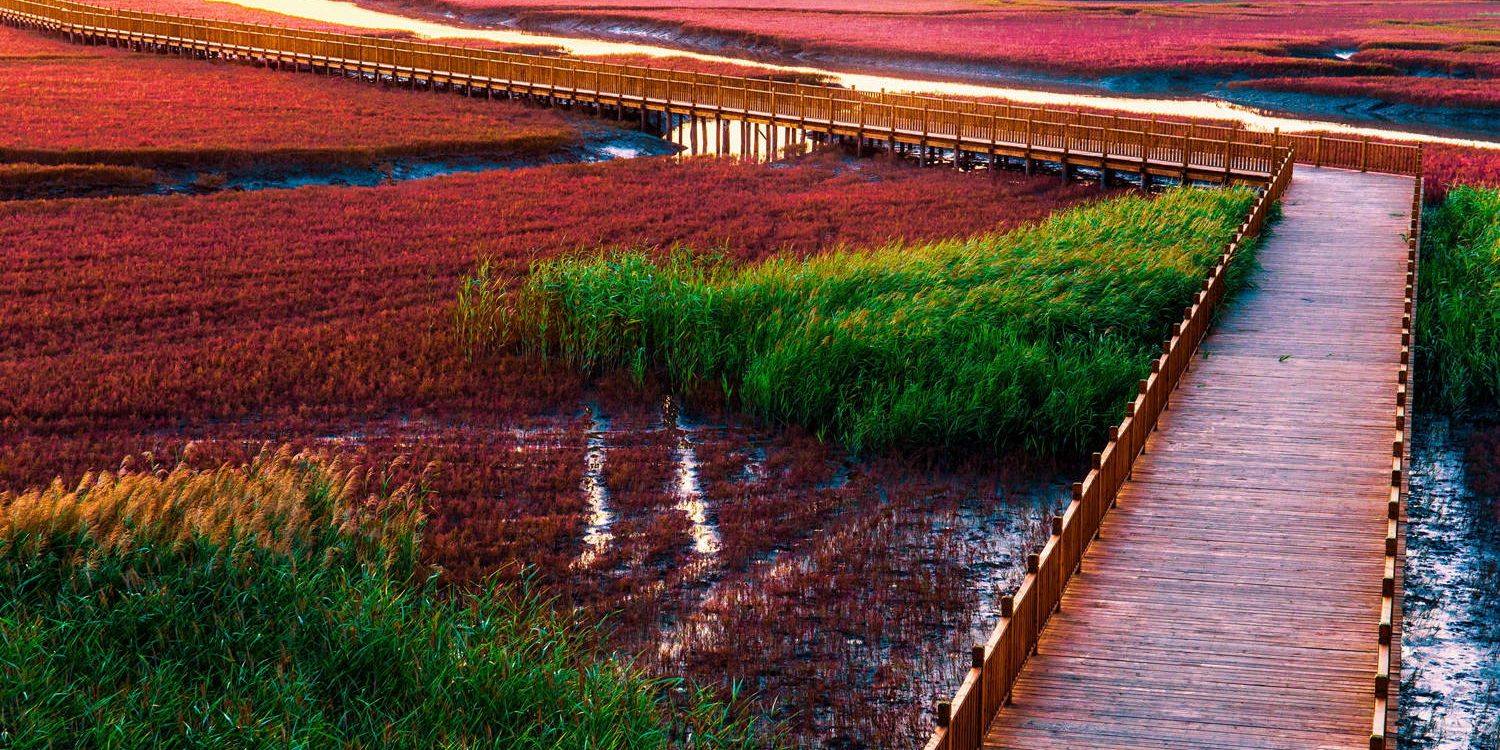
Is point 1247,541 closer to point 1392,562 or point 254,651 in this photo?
point 1392,562

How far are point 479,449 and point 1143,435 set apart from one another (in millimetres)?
6629

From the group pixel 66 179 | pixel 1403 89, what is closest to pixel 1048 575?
pixel 66 179

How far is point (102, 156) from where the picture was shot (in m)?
32.9

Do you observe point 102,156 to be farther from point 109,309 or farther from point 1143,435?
point 1143,435

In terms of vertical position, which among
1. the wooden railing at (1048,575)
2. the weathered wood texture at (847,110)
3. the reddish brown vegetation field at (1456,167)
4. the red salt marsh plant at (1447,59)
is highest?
the red salt marsh plant at (1447,59)

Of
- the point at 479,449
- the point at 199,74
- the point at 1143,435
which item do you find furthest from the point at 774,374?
the point at 199,74

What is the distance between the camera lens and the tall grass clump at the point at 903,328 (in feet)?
48.1

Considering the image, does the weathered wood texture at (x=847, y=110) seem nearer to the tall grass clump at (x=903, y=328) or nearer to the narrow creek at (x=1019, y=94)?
the narrow creek at (x=1019, y=94)

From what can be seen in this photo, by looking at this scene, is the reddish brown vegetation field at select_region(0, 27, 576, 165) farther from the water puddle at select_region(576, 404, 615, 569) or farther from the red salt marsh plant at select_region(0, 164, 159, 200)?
the water puddle at select_region(576, 404, 615, 569)

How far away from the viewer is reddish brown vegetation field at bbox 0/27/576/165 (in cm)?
3419

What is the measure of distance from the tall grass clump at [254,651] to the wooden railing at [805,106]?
21895mm

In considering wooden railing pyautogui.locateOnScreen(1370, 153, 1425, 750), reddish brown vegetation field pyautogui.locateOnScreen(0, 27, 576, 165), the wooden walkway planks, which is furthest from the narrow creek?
wooden railing pyautogui.locateOnScreen(1370, 153, 1425, 750)

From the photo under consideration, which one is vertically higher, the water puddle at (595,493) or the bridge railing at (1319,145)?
the bridge railing at (1319,145)

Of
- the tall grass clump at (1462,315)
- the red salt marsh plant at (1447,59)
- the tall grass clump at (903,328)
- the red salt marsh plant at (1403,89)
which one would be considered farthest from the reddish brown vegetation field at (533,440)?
the red salt marsh plant at (1447,59)
